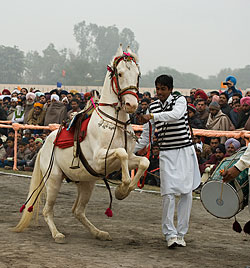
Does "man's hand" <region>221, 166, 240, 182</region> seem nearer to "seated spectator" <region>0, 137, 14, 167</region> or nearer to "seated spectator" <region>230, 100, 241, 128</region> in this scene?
"seated spectator" <region>230, 100, 241, 128</region>

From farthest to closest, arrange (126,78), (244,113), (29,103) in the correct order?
(29,103) < (244,113) < (126,78)

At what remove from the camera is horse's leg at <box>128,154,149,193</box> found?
20.3ft

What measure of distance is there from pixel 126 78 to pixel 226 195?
1.76 metres

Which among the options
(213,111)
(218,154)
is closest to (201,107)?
(213,111)

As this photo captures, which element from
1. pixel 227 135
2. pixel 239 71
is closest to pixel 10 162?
pixel 227 135

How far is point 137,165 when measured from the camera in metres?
6.46

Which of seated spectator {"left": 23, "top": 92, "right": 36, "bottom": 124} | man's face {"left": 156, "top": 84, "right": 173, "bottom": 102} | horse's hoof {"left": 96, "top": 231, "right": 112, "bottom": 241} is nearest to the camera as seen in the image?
man's face {"left": 156, "top": 84, "right": 173, "bottom": 102}

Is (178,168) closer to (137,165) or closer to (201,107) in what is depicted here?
(137,165)

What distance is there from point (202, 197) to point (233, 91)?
26.2ft

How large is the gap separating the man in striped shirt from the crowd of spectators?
709mm

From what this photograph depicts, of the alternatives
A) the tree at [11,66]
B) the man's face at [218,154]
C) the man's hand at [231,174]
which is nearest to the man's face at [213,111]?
the man's face at [218,154]

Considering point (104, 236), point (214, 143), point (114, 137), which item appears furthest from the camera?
point (214, 143)

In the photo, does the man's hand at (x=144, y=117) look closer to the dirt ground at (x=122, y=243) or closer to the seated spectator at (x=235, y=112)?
the dirt ground at (x=122, y=243)

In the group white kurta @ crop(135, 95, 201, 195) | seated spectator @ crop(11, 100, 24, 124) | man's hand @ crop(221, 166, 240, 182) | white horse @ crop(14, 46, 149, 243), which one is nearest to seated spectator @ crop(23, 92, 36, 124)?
seated spectator @ crop(11, 100, 24, 124)
